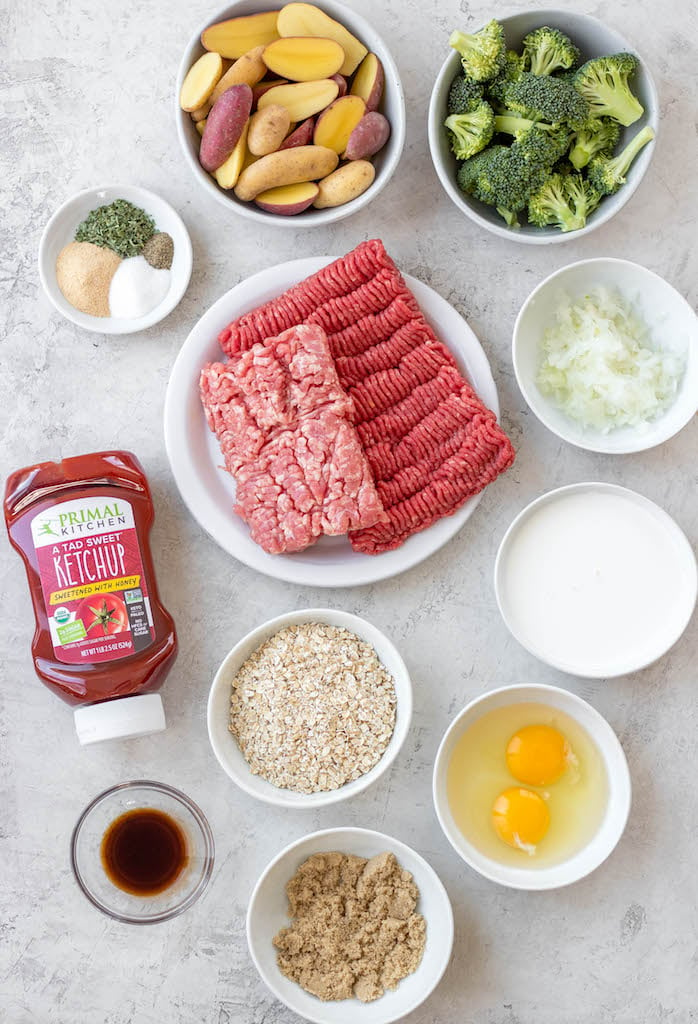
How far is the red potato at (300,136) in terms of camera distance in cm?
232

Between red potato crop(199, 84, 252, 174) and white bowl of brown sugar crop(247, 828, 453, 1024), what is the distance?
5.84 feet

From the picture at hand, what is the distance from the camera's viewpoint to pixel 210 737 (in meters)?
2.25

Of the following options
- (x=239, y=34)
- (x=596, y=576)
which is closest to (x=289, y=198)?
(x=239, y=34)

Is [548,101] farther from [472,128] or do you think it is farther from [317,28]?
[317,28]

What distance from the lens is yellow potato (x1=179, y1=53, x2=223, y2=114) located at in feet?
7.43

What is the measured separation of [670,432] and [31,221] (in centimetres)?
186

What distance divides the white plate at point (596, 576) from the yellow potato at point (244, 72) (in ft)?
4.50

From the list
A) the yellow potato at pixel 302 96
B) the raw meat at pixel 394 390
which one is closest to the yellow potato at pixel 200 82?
the yellow potato at pixel 302 96

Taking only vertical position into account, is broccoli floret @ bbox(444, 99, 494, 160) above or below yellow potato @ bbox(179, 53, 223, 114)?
below

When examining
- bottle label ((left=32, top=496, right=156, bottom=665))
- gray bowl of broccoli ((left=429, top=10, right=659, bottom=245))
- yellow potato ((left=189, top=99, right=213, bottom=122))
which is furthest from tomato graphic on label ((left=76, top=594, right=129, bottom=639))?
gray bowl of broccoli ((left=429, top=10, right=659, bottom=245))

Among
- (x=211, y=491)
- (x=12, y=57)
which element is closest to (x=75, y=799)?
(x=211, y=491)

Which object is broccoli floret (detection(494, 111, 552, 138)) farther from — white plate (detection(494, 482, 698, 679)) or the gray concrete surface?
white plate (detection(494, 482, 698, 679))

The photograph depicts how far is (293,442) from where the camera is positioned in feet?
7.46

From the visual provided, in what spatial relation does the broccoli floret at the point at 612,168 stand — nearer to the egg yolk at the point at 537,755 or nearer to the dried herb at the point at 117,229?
the dried herb at the point at 117,229
